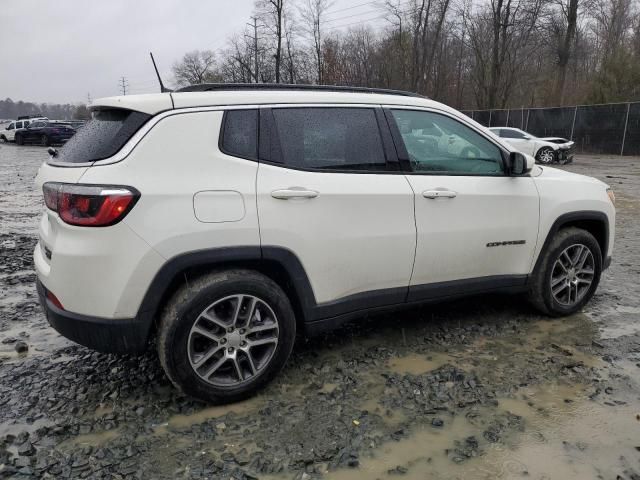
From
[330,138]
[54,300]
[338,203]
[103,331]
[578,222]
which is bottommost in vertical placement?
[103,331]

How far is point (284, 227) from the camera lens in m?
3.02

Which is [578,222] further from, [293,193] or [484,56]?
[484,56]

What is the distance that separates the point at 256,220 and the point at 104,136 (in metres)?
1.00

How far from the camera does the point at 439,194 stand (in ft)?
11.6

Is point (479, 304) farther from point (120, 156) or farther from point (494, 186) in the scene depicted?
point (120, 156)

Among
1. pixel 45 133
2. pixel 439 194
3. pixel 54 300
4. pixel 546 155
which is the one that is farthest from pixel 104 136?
pixel 45 133

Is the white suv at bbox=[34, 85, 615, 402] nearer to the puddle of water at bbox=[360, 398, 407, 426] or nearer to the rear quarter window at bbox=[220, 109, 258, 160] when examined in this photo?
the rear quarter window at bbox=[220, 109, 258, 160]

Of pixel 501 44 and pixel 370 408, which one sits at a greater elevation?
pixel 501 44

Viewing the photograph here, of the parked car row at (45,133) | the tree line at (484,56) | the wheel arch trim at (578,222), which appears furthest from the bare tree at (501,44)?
the wheel arch trim at (578,222)

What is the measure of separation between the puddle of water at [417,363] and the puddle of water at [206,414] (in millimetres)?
1005

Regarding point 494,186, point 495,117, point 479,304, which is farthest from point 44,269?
point 495,117

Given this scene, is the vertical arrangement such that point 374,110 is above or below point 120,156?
above

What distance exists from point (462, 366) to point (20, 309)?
3.92 meters

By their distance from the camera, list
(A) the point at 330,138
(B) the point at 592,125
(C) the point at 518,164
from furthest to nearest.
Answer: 1. (B) the point at 592,125
2. (C) the point at 518,164
3. (A) the point at 330,138
